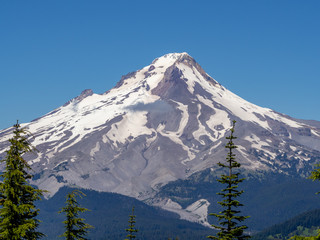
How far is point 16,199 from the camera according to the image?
36.6 meters

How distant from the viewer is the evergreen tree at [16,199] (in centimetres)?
3509

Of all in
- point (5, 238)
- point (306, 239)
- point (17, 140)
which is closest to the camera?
point (306, 239)

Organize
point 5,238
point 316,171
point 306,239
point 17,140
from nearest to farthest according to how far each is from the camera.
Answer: point 306,239 < point 316,171 < point 5,238 < point 17,140

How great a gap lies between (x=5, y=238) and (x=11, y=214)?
151 cm

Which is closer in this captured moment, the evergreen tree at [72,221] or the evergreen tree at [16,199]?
the evergreen tree at [16,199]

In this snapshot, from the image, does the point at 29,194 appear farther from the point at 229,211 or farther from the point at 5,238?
the point at 229,211

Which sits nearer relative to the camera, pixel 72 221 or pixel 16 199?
pixel 16 199

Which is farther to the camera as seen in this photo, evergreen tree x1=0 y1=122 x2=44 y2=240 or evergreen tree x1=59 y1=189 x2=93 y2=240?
evergreen tree x1=59 y1=189 x2=93 y2=240

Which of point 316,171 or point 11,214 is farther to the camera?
point 11,214

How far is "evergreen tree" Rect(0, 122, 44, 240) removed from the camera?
1382 inches

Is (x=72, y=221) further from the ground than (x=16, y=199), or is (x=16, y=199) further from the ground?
(x=72, y=221)

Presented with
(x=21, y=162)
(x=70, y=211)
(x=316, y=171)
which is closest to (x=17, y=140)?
(x=21, y=162)

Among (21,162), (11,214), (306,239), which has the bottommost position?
(306,239)

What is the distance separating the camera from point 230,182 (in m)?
40.6
